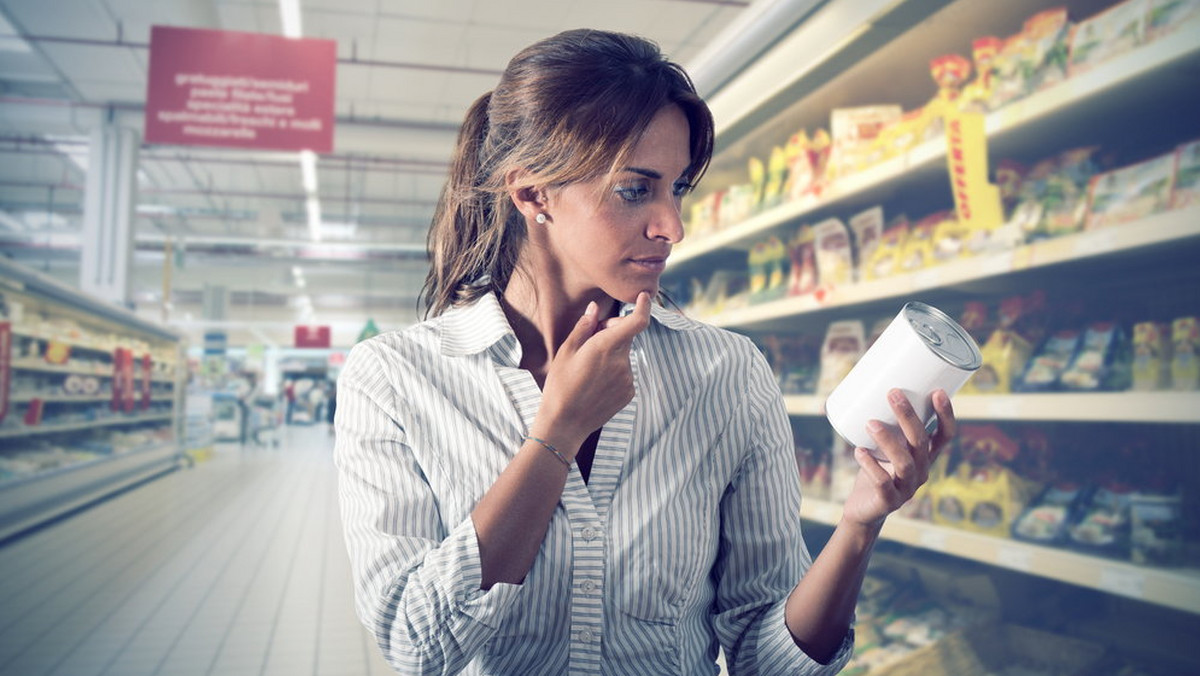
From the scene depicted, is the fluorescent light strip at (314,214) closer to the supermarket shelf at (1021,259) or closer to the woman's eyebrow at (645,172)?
the supermarket shelf at (1021,259)

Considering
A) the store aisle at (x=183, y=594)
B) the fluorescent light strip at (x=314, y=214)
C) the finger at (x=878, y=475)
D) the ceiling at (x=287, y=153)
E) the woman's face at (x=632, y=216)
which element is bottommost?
the store aisle at (x=183, y=594)

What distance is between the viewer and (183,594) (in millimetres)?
3764

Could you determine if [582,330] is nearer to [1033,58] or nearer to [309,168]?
[1033,58]

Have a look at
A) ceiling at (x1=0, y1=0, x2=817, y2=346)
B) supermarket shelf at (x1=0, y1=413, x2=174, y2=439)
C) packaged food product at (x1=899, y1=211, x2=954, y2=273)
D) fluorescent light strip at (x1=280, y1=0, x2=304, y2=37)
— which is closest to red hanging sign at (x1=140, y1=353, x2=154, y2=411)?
supermarket shelf at (x1=0, y1=413, x2=174, y2=439)

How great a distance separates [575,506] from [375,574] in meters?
0.25

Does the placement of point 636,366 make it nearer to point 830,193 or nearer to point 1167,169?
point 1167,169

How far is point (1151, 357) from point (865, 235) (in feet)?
3.01

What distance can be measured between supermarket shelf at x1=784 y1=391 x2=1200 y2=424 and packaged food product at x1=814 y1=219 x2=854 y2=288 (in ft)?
1.98

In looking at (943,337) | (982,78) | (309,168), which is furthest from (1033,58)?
(309,168)

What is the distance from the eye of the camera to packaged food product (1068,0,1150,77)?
1.54 m

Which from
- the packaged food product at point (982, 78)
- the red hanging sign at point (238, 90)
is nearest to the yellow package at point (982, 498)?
the packaged food product at point (982, 78)

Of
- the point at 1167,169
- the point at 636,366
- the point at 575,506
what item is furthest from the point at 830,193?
the point at 575,506

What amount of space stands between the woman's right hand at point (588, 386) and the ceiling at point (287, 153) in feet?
5.25

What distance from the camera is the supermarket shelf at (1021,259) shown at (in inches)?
55.6
